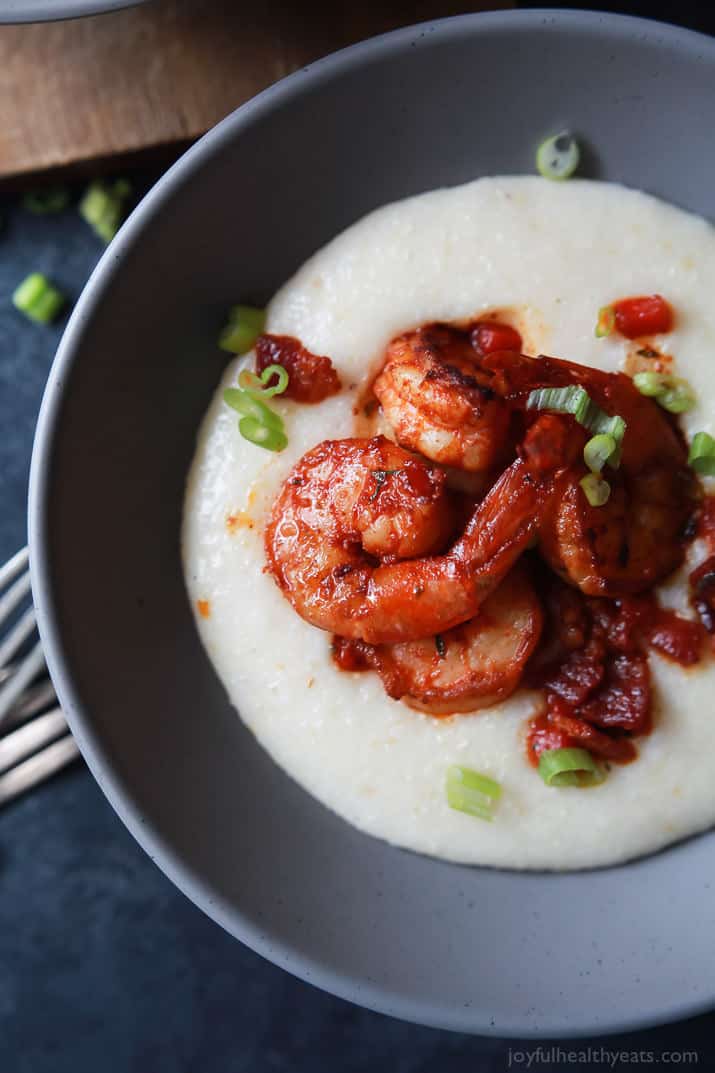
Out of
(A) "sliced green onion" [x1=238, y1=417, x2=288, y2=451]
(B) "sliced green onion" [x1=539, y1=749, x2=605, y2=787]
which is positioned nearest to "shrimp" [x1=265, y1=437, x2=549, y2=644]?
(A) "sliced green onion" [x1=238, y1=417, x2=288, y2=451]

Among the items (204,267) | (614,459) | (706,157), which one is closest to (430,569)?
(614,459)

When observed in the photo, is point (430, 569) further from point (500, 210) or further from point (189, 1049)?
point (189, 1049)

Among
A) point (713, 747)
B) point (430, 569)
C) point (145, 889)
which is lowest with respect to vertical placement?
point (145, 889)

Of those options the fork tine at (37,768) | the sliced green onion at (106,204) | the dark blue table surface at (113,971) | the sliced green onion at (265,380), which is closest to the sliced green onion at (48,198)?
the sliced green onion at (106,204)

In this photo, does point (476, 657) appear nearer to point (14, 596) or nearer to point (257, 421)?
point (257, 421)

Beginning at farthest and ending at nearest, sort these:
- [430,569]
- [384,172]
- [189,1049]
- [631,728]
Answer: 1. [189,1049]
2. [384,172]
3. [631,728]
4. [430,569]

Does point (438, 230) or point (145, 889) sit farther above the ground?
point (438, 230)

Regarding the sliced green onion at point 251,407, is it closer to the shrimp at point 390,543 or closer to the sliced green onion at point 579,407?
the shrimp at point 390,543

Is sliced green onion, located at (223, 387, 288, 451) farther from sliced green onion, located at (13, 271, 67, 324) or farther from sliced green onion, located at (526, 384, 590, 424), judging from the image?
sliced green onion, located at (13, 271, 67, 324)
